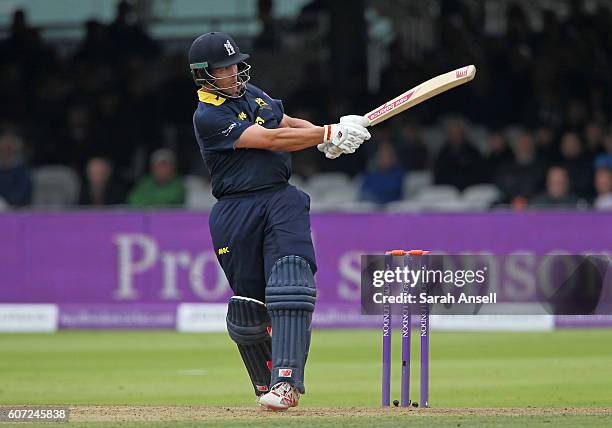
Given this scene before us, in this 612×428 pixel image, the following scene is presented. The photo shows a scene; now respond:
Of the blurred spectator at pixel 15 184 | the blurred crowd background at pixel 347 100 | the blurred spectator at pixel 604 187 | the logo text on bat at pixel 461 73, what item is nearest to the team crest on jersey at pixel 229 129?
the logo text on bat at pixel 461 73

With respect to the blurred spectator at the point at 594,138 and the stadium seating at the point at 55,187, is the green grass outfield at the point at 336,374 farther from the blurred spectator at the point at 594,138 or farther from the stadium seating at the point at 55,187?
the stadium seating at the point at 55,187

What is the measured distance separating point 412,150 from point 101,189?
3.82 meters

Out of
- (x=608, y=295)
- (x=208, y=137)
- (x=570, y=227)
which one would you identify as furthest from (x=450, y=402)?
(x=570, y=227)

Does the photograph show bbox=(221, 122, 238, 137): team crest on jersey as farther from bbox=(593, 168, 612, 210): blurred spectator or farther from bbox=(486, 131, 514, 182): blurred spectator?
bbox=(486, 131, 514, 182): blurred spectator

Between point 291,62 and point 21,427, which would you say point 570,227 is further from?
point 21,427

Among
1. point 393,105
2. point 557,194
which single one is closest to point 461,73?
point 393,105

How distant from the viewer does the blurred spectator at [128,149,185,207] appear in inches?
598

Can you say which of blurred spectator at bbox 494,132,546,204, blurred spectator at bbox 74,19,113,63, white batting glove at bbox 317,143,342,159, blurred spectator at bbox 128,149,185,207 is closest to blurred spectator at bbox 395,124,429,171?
blurred spectator at bbox 494,132,546,204

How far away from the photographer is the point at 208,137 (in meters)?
6.91

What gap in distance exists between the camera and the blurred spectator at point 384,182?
15523 millimetres

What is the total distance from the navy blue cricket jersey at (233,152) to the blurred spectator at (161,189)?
323 inches

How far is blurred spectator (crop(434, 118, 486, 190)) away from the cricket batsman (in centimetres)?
892

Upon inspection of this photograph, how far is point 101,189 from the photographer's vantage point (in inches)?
620

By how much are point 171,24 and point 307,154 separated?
121 inches
